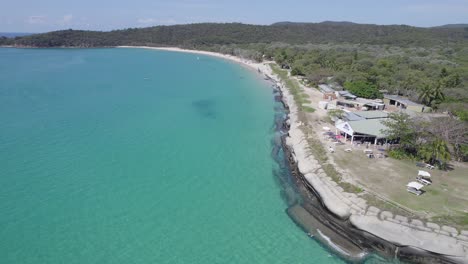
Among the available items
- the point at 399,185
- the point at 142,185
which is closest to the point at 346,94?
the point at 399,185

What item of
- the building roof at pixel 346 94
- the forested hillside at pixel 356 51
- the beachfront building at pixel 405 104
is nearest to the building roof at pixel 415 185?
the forested hillside at pixel 356 51

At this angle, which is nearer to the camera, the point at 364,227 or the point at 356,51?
the point at 364,227

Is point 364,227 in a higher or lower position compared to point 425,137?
lower

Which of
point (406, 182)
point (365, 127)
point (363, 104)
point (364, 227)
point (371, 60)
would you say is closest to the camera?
point (364, 227)

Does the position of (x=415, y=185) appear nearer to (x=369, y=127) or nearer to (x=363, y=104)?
(x=369, y=127)

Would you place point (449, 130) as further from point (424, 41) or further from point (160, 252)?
point (424, 41)

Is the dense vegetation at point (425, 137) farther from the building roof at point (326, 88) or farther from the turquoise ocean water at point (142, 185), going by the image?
the building roof at point (326, 88)

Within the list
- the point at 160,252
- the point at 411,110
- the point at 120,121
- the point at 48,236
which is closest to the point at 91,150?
the point at 120,121
